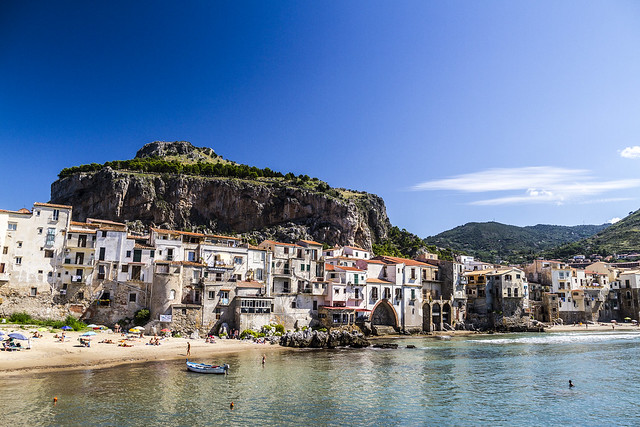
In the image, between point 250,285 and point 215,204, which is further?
point 215,204

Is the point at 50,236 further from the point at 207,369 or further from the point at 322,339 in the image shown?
the point at 322,339

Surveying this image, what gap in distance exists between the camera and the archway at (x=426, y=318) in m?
82.9

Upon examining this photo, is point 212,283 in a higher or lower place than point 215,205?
lower

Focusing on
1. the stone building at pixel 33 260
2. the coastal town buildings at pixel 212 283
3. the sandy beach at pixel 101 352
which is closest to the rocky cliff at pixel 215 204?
the coastal town buildings at pixel 212 283

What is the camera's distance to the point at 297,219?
142 meters

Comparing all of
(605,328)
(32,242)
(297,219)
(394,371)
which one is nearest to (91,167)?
(297,219)

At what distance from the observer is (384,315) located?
7950 centimetres

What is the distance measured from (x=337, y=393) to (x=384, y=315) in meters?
48.4

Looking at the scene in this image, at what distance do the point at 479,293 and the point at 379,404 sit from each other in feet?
229

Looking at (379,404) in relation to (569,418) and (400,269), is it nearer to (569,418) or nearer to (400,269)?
(569,418)

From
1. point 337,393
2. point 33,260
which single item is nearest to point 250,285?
point 33,260

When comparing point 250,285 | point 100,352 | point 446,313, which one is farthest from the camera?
point 446,313

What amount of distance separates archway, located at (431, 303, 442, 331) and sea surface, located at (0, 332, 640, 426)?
3483 centimetres

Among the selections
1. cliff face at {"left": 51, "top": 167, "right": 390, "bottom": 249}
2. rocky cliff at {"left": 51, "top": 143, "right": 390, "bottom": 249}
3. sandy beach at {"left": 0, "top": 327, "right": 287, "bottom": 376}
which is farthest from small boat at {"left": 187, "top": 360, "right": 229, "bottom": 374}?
cliff face at {"left": 51, "top": 167, "right": 390, "bottom": 249}
